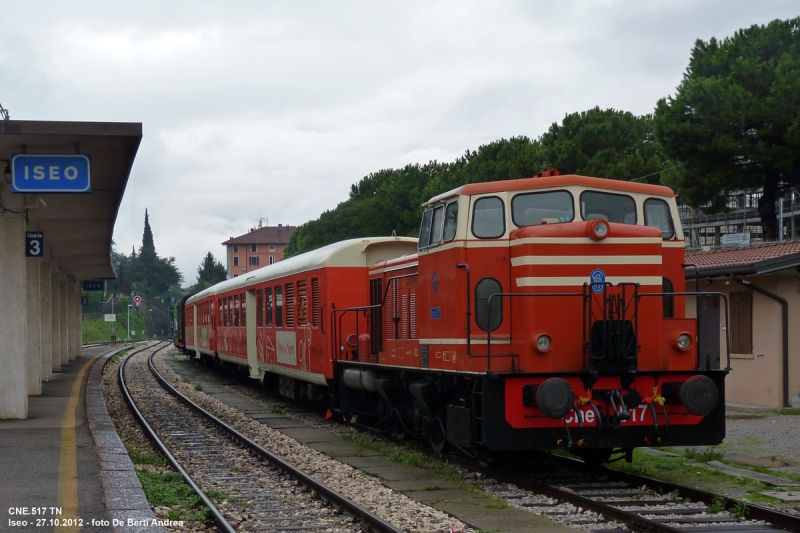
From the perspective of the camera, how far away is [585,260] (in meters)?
8.60

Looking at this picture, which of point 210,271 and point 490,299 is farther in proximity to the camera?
point 210,271

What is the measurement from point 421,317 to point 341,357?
13.0 ft

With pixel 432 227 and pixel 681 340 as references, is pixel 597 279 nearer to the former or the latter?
pixel 681 340

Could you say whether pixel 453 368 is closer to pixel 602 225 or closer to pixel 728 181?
pixel 602 225

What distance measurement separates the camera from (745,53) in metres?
31.1

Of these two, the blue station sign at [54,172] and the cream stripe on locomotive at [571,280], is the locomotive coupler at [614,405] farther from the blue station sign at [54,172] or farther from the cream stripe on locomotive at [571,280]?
the blue station sign at [54,172]

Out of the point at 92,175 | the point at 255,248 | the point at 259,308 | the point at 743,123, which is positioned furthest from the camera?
the point at 255,248

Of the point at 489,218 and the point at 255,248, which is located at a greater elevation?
the point at 255,248

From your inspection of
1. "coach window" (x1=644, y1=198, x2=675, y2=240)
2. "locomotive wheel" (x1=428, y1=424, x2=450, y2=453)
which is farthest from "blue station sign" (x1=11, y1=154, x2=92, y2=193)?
"coach window" (x1=644, y1=198, x2=675, y2=240)

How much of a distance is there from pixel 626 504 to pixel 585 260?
2.36 m

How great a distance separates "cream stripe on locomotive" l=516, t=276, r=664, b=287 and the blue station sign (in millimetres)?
7020

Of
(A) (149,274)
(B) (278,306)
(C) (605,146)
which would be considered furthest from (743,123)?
(A) (149,274)

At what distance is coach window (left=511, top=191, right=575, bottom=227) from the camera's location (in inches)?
A: 353

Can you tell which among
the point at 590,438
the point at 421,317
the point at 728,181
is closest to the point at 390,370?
the point at 421,317
